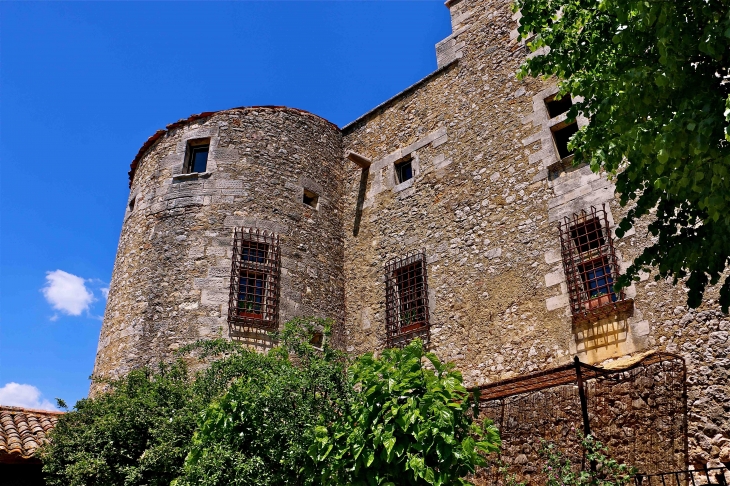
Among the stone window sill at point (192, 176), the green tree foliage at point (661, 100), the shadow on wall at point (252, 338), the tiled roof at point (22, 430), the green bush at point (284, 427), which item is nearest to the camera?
the green tree foliage at point (661, 100)

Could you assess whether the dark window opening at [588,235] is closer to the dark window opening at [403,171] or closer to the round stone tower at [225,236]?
the dark window opening at [403,171]

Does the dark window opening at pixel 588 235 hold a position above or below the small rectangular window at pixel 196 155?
below

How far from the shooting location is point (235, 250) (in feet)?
38.1

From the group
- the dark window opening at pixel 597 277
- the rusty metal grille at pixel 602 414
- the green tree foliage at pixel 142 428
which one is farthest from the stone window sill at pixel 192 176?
the dark window opening at pixel 597 277

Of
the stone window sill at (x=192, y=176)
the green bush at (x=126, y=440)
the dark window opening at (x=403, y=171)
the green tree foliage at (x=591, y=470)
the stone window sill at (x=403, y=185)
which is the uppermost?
the dark window opening at (x=403, y=171)

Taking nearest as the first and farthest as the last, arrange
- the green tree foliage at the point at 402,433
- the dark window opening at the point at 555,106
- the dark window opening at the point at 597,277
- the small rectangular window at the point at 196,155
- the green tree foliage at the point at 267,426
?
the green tree foliage at the point at 402,433 → the green tree foliage at the point at 267,426 → the dark window opening at the point at 597,277 → the dark window opening at the point at 555,106 → the small rectangular window at the point at 196,155

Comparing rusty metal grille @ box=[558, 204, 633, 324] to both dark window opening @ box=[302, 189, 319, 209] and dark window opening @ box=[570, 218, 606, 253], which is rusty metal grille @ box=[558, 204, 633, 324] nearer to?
dark window opening @ box=[570, 218, 606, 253]

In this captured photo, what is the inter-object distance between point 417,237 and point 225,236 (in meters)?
3.89

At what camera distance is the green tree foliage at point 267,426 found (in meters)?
6.02

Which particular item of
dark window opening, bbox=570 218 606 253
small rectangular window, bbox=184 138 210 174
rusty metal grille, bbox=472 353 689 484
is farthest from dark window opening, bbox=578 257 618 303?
small rectangular window, bbox=184 138 210 174

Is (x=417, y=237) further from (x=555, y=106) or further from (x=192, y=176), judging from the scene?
(x=192, y=176)

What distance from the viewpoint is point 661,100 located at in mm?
4875

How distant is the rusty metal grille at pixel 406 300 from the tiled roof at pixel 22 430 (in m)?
6.25

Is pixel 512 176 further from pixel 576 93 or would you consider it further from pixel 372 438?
pixel 372 438
